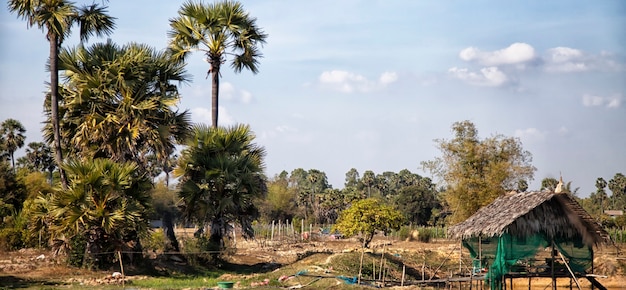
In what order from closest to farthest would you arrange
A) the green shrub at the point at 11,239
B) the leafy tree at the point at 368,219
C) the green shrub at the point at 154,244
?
the green shrub at the point at 154,244
the green shrub at the point at 11,239
the leafy tree at the point at 368,219

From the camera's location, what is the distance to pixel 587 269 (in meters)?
23.7

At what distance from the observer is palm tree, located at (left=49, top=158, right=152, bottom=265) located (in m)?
24.7

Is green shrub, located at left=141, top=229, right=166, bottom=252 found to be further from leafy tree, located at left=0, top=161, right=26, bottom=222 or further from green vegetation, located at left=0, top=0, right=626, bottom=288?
leafy tree, located at left=0, top=161, right=26, bottom=222

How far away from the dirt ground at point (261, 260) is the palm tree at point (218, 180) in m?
1.63

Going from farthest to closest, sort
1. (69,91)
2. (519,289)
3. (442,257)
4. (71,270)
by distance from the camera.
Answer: (442,257)
(519,289)
(69,91)
(71,270)

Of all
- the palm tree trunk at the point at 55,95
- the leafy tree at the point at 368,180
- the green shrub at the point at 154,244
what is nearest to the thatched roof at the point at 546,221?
the green shrub at the point at 154,244

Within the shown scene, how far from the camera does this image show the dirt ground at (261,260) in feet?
78.1

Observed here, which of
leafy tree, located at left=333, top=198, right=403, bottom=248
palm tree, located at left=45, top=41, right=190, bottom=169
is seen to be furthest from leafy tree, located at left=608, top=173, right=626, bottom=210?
palm tree, located at left=45, top=41, right=190, bottom=169

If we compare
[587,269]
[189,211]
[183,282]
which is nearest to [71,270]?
[183,282]

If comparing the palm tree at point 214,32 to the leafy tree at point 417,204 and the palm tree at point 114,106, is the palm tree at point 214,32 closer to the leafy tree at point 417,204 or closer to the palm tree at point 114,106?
the palm tree at point 114,106

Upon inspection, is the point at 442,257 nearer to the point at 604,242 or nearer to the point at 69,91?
the point at 604,242

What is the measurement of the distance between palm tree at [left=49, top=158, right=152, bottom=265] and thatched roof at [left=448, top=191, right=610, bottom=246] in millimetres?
11037

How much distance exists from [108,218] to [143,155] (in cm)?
430

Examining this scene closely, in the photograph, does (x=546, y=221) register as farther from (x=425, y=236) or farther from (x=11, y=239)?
(x=425, y=236)
